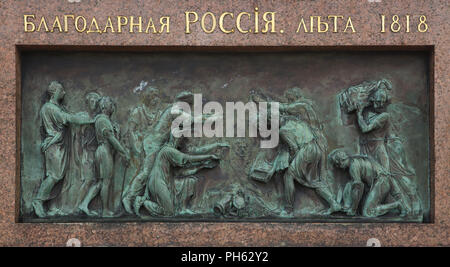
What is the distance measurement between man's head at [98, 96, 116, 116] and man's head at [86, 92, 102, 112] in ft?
0.20

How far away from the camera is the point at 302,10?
33.0ft

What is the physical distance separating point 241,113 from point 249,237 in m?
1.59

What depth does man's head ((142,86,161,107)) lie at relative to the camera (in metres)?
10.1

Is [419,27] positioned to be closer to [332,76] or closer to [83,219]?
[332,76]

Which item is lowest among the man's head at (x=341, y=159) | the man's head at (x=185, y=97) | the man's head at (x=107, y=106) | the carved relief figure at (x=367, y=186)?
the carved relief figure at (x=367, y=186)

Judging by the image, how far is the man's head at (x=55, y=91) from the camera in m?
10.0

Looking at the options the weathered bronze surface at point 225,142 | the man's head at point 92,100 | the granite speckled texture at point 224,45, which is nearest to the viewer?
the granite speckled texture at point 224,45

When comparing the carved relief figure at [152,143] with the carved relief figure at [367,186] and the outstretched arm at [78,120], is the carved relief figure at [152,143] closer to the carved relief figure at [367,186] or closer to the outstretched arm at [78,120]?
the outstretched arm at [78,120]

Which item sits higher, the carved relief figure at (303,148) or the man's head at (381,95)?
the man's head at (381,95)

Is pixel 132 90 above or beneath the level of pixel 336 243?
above

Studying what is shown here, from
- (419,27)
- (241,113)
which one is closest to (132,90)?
(241,113)

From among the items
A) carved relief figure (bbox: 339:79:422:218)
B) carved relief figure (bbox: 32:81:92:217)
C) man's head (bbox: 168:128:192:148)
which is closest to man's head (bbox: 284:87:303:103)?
carved relief figure (bbox: 339:79:422:218)

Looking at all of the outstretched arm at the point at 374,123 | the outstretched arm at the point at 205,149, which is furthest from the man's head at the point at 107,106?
the outstretched arm at the point at 374,123

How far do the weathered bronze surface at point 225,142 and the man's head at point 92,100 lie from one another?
0.01 meters
